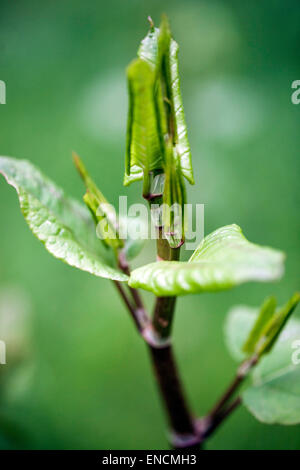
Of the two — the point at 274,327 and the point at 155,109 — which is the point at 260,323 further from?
the point at 155,109

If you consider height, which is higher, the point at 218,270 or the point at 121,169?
the point at 218,270

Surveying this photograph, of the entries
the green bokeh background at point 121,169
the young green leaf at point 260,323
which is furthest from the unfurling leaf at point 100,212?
the green bokeh background at point 121,169

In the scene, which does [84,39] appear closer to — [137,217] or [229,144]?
[229,144]

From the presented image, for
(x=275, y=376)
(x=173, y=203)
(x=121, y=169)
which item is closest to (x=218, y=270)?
(x=173, y=203)

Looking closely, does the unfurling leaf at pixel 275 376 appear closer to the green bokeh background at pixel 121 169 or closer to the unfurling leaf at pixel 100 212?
the unfurling leaf at pixel 100 212

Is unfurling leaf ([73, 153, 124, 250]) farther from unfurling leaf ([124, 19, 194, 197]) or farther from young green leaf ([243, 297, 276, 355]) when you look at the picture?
young green leaf ([243, 297, 276, 355])

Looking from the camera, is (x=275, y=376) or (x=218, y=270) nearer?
(x=218, y=270)
